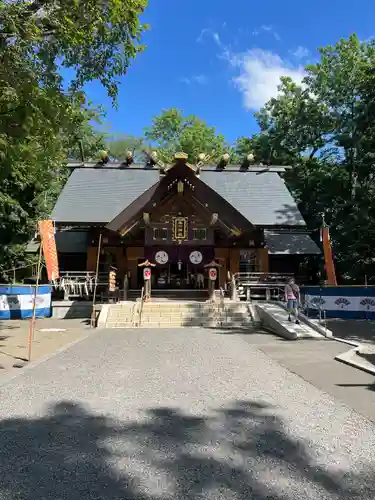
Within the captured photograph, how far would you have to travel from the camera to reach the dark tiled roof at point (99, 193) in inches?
950

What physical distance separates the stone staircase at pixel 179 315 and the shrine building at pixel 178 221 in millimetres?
3905

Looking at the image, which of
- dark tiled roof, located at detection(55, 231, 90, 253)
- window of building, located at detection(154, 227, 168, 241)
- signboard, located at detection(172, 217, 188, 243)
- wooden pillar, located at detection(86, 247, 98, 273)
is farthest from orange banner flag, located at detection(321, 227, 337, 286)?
dark tiled roof, located at detection(55, 231, 90, 253)

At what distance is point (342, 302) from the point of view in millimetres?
18000

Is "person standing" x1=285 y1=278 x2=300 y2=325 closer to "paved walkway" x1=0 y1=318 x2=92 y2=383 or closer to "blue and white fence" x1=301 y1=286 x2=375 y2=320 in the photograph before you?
"blue and white fence" x1=301 y1=286 x2=375 y2=320

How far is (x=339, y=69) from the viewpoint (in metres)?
29.9

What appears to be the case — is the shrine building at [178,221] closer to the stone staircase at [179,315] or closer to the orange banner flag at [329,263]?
the orange banner flag at [329,263]

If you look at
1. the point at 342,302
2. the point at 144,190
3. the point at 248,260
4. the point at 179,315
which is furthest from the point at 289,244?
the point at 179,315

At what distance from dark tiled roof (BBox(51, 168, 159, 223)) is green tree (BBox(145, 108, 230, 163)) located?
37.2ft

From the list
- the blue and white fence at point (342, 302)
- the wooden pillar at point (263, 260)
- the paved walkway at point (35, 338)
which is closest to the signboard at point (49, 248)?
the paved walkway at point (35, 338)

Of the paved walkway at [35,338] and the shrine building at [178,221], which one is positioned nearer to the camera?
the paved walkway at [35,338]

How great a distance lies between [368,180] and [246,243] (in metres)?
8.78

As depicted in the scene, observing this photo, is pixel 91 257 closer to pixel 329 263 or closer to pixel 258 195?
pixel 258 195

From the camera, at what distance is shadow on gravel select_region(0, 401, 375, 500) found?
10.5 feet

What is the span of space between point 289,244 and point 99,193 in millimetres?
11677
